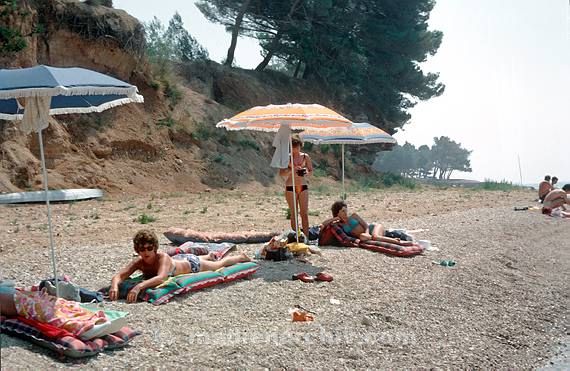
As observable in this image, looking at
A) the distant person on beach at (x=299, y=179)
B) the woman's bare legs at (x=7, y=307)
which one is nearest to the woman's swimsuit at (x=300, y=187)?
the distant person on beach at (x=299, y=179)

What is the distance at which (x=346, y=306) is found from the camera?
6.83m

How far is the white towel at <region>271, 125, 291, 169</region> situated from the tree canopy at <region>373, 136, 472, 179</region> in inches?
3127

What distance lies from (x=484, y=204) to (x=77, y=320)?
17.8 metres

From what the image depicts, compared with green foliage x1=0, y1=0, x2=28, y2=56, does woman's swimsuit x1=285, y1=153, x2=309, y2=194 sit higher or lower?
lower

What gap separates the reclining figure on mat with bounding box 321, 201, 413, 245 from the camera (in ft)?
31.7

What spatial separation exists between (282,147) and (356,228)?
6.45 ft

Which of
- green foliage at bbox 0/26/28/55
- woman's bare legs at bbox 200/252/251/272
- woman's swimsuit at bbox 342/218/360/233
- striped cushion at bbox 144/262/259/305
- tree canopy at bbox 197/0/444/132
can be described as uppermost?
tree canopy at bbox 197/0/444/132

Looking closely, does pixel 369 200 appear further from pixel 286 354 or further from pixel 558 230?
pixel 286 354

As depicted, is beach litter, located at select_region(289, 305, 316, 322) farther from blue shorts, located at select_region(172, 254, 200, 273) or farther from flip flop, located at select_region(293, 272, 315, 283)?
blue shorts, located at select_region(172, 254, 200, 273)

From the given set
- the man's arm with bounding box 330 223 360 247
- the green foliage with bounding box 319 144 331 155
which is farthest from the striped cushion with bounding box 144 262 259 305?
the green foliage with bounding box 319 144 331 155

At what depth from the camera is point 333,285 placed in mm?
7473

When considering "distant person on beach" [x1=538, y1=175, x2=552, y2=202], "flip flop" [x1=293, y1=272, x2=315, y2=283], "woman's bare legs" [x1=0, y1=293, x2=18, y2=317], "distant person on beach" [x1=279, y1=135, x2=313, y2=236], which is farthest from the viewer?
"distant person on beach" [x1=538, y1=175, x2=552, y2=202]

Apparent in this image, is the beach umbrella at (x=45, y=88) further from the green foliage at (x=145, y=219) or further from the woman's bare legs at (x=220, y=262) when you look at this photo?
the green foliage at (x=145, y=219)

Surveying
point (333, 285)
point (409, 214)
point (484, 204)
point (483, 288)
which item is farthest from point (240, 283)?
point (484, 204)
